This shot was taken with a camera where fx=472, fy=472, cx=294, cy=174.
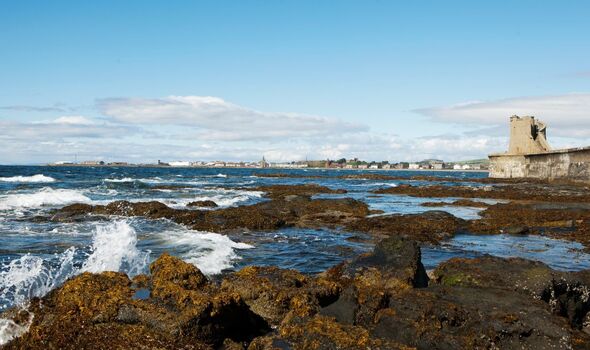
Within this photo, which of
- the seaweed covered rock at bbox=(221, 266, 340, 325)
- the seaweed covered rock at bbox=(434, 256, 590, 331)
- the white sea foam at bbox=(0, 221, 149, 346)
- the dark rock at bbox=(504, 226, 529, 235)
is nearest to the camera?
the seaweed covered rock at bbox=(221, 266, 340, 325)

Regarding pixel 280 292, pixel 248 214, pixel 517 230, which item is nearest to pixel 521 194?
pixel 517 230

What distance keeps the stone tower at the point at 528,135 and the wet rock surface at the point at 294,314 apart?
191 feet

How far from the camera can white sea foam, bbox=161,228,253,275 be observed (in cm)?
1138

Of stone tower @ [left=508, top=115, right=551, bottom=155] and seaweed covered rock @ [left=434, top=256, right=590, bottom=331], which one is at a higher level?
stone tower @ [left=508, top=115, right=551, bottom=155]

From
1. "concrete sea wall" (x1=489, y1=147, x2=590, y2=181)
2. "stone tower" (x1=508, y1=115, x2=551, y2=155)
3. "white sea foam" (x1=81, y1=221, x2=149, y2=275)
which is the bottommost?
Answer: "white sea foam" (x1=81, y1=221, x2=149, y2=275)

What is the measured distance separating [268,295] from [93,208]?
19.0m

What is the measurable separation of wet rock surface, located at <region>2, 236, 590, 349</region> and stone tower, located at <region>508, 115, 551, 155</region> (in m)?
58.3

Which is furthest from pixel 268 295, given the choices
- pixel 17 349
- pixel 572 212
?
pixel 572 212

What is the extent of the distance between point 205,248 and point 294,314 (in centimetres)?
Result: 732

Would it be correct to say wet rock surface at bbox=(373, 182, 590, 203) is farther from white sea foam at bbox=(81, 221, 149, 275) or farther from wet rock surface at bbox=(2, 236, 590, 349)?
white sea foam at bbox=(81, 221, 149, 275)

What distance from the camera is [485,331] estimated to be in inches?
233

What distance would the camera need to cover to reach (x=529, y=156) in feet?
197

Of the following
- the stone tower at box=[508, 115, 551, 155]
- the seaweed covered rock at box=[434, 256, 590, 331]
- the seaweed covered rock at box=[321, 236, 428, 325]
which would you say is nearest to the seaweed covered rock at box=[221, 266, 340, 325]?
the seaweed covered rock at box=[321, 236, 428, 325]

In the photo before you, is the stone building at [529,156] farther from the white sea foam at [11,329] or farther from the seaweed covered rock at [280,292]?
the white sea foam at [11,329]
